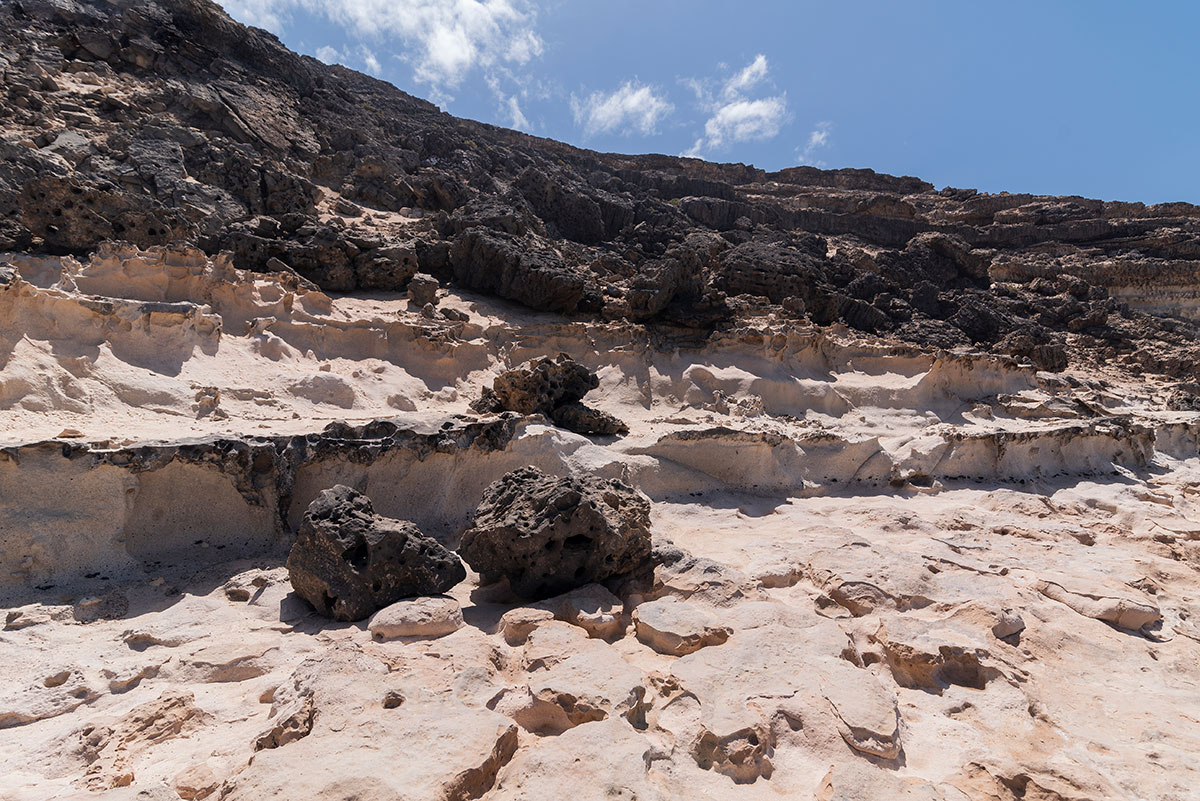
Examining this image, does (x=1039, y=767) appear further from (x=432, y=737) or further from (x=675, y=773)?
(x=432, y=737)

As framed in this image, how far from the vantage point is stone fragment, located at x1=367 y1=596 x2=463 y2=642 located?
367 cm

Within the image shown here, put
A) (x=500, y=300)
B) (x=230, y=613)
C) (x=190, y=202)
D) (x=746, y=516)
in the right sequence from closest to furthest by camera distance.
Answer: (x=230, y=613)
(x=746, y=516)
(x=190, y=202)
(x=500, y=300)

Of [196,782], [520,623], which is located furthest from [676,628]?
[196,782]

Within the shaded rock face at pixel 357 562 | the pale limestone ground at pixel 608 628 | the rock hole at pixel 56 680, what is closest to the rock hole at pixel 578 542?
the pale limestone ground at pixel 608 628

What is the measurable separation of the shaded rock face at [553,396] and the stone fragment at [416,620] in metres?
4.18

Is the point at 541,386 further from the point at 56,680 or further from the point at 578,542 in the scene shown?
the point at 56,680

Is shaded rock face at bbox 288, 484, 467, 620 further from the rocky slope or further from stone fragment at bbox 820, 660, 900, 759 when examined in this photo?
stone fragment at bbox 820, 660, 900, 759

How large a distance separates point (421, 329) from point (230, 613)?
253 inches

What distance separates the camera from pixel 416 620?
3703 mm

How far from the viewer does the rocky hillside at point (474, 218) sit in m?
11.0

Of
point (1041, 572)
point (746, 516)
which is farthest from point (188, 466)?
point (1041, 572)

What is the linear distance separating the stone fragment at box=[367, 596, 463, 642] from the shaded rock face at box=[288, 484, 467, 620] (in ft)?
0.75

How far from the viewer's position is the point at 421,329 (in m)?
9.90

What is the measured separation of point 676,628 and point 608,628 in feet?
1.44
